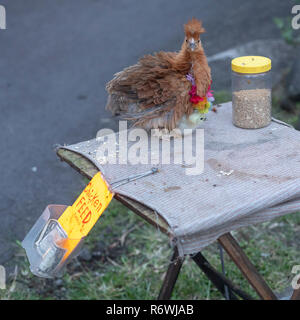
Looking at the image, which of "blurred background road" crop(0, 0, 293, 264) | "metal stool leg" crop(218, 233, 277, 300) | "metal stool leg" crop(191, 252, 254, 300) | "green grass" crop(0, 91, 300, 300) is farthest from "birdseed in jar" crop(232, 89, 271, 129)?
"blurred background road" crop(0, 0, 293, 264)

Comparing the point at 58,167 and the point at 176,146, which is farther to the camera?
the point at 58,167

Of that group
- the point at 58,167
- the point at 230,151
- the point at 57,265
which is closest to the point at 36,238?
the point at 57,265

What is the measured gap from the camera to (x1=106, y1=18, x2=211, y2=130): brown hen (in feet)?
4.16

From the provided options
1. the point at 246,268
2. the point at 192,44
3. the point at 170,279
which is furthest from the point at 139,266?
the point at 192,44

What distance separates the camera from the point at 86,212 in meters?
1.09

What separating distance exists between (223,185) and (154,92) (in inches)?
14.4

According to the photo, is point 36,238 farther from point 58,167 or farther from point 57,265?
point 58,167

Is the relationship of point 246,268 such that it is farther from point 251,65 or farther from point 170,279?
point 251,65

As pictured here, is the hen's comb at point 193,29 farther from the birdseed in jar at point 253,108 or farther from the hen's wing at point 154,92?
the birdseed in jar at point 253,108

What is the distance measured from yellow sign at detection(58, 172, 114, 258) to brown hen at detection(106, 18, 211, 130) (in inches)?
10.3

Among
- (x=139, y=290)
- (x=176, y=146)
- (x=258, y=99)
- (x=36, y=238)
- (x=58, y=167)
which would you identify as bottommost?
(x=139, y=290)
